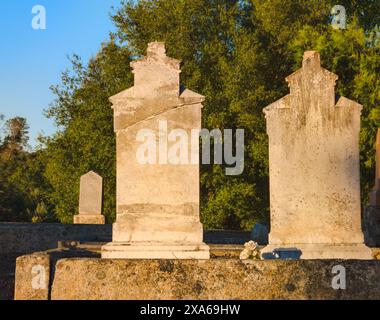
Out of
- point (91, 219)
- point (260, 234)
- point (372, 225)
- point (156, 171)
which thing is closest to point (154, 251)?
point (156, 171)

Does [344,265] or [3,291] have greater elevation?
[344,265]

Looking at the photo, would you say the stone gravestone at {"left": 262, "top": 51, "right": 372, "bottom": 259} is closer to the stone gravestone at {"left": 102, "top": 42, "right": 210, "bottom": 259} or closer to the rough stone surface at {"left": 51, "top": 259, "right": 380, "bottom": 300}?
the stone gravestone at {"left": 102, "top": 42, "right": 210, "bottom": 259}

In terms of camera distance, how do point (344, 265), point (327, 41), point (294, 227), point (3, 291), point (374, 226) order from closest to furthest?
point (344, 265) < point (294, 227) < point (3, 291) < point (374, 226) < point (327, 41)

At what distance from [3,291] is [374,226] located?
27.2 feet

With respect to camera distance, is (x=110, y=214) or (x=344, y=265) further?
(x=110, y=214)

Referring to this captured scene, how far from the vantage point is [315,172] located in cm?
1097

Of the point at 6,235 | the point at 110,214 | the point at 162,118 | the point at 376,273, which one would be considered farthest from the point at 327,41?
the point at 376,273

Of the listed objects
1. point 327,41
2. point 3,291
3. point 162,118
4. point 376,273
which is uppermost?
point 327,41

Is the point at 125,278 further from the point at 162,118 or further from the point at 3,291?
the point at 3,291

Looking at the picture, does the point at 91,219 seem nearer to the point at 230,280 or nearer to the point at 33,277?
the point at 33,277

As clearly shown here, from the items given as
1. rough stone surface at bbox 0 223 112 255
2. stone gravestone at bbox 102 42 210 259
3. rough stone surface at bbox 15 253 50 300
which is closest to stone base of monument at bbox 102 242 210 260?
stone gravestone at bbox 102 42 210 259

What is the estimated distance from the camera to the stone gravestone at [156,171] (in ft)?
35.5
